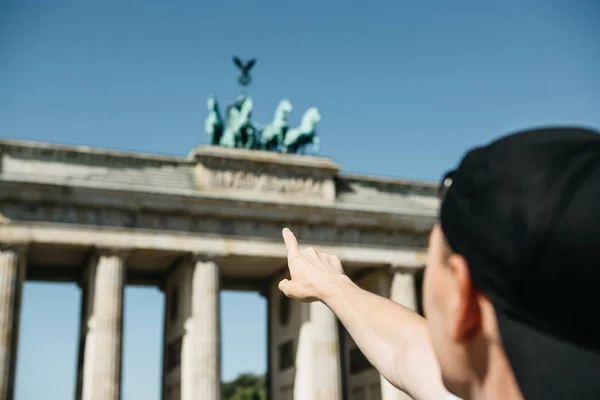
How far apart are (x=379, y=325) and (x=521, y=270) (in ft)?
3.00

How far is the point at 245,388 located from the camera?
94062 mm

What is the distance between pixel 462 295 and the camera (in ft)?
3.94

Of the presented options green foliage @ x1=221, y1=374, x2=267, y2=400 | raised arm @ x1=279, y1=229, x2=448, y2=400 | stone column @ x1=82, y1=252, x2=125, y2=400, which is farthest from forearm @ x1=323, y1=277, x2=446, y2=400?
green foliage @ x1=221, y1=374, x2=267, y2=400

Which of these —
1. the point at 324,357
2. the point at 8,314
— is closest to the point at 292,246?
the point at 8,314

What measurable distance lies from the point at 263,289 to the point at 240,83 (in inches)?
436

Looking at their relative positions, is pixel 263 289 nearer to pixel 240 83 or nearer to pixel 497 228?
pixel 240 83

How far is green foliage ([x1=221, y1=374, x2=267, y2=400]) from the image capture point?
87812 millimetres

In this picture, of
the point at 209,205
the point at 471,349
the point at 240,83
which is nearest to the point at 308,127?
the point at 240,83

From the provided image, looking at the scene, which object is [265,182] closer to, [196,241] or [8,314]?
[196,241]

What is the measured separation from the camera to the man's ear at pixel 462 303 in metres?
1.19

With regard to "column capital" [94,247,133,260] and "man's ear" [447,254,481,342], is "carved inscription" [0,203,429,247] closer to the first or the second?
"column capital" [94,247,133,260]

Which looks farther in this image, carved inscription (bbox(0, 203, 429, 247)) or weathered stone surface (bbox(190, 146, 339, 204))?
weathered stone surface (bbox(190, 146, 339, 204))

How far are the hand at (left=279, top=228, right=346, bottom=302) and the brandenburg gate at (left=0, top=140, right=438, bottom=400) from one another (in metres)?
28.1

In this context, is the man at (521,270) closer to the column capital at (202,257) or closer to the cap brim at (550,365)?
the cap brim at (550,365)
